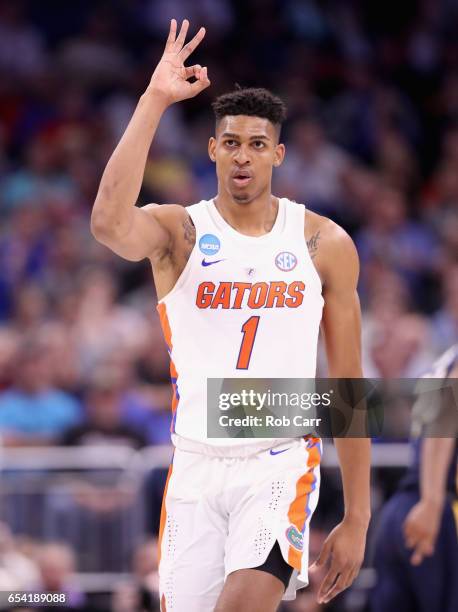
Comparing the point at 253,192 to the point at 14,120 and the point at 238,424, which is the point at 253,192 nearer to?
the point at 238,424

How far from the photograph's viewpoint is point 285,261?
198 inches

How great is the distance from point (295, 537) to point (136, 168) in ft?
5.09

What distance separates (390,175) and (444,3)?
278 cm

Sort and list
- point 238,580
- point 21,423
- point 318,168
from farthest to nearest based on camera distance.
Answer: point 318,168, point 21,423, point 238,580

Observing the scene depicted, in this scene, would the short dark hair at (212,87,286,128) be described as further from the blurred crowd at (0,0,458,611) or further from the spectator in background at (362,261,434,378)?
the spectator in background at (362,261,434,378)

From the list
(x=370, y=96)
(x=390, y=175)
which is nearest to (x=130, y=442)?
(x=390, y=175)

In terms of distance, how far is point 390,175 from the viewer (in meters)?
12.6

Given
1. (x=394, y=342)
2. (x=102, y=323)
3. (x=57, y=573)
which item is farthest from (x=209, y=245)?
(x=102, y=323)

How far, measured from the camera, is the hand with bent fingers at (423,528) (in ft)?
21.3

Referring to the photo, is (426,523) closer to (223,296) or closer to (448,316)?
(223,296)

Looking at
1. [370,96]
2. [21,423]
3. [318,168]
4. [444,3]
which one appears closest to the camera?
[21,423]

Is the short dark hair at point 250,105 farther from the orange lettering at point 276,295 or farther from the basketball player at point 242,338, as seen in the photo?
the orange lettering at point 276,295

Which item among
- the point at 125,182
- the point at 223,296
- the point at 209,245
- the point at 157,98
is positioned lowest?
the point at 223,296

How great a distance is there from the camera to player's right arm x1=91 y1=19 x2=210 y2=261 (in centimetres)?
453
